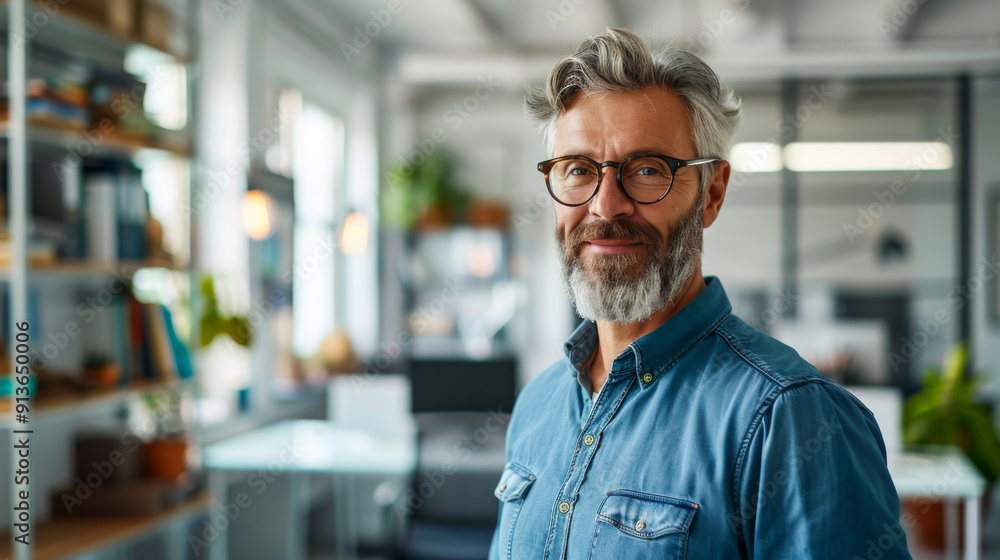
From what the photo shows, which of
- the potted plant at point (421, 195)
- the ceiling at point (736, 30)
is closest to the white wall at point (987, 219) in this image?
the ceiling at point (736, 30)

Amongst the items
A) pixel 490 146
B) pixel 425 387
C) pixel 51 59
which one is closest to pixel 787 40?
pixel 490 146

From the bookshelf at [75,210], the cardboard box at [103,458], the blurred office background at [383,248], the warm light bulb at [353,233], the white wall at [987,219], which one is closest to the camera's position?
the bookshelf at [75,210]

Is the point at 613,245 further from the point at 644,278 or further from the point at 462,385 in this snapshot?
the point at 462,385

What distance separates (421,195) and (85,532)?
13.7ft

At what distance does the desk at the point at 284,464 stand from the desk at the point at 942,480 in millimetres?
2115

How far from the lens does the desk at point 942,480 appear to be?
295 centimetres

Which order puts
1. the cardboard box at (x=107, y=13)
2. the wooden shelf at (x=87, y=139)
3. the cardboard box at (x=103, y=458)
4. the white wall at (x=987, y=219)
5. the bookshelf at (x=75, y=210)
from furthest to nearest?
1. the white wall at (x=987, y=219)
2. the cardboard box at (x=103, y=458)
3. the cardboard box at (x=107, y=13)
4. the wooden shelf at (x=87, y=139)
5. the bookshelf at (x=75, y=210)

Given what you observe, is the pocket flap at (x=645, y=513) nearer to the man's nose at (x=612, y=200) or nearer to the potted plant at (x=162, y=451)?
the man's nose at (x=612, y=200)

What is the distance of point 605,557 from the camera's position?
36.2 inches

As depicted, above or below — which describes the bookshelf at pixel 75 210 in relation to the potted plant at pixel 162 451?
above

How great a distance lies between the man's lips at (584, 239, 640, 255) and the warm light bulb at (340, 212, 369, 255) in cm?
332

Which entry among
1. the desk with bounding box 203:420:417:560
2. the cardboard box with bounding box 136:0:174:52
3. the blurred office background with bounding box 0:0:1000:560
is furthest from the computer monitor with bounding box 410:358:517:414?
the cardboard box with bounding box 136:0:174:52

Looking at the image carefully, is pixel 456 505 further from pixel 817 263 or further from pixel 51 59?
pixel 817 263

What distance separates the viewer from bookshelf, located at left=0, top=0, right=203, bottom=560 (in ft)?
7.50
